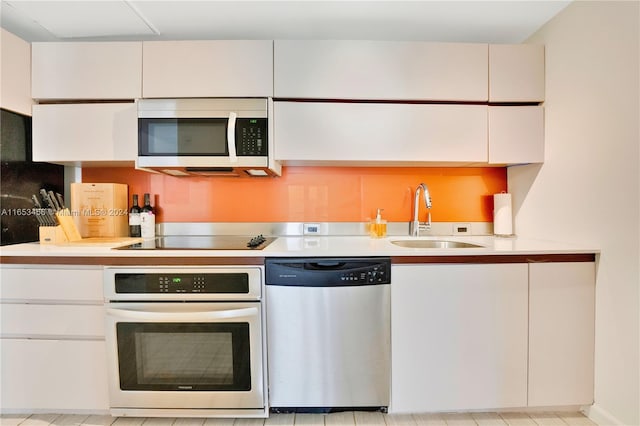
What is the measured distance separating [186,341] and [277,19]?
5.75 feet

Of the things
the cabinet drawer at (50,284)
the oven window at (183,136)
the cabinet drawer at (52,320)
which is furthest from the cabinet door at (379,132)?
the cabinet drawer at (52,320)

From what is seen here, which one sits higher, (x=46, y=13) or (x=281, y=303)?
(x=46, y=13)

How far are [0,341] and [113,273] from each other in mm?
667

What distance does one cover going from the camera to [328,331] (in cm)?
146

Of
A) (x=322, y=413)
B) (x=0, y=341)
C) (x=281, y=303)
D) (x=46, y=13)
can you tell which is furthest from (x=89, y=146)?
(x=322, y=413)

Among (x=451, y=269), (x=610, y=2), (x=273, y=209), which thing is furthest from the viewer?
(x=273, y=209)

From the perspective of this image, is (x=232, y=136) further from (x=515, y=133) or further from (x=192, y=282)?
(x=515, y=133)

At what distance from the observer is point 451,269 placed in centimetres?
148

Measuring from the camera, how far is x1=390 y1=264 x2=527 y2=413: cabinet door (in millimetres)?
1477

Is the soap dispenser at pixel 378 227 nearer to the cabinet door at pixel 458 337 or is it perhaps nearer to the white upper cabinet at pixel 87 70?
the cabinet door at pixel 458 337

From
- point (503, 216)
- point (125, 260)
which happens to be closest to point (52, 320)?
point (125, 260)

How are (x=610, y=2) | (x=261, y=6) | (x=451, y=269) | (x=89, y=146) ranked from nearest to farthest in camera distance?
(x=610, y=2) → (x=451, y=269) → (x=261, y=6) → (x=89, y=146)

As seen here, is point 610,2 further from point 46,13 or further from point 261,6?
point 46,13

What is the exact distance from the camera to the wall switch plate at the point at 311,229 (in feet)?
6.81
